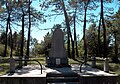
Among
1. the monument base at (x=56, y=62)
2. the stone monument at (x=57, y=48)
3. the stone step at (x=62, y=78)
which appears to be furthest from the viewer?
the stone monument at (x=57, y=48)

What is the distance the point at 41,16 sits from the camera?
32.3 metres

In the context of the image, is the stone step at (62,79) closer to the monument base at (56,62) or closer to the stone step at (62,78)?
the stone step at (62,78)

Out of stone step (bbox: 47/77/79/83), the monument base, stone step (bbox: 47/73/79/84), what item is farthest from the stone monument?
stone step (bbox: 47/77/79/83)

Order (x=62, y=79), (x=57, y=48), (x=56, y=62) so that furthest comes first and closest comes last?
(x=57, y=48) → (x=56, y=62) → (x=62, y=79)

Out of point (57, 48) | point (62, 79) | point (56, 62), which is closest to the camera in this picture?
point (62, 79)

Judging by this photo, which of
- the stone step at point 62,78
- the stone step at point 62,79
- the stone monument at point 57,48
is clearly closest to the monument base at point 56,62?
the stone monument at point 57,48

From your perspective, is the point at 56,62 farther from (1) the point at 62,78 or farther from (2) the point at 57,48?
(1) the point at 62,78

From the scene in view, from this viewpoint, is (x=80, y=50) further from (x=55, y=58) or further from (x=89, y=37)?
(x=55, y=58)

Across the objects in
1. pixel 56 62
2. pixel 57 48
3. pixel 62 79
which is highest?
pixel 57 48

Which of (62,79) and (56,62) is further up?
(56,62)

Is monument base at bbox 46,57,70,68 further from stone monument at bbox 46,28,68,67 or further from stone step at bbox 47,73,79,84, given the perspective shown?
stone step at bbox 47,73,79,84

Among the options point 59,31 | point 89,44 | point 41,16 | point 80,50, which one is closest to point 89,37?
point 89,44

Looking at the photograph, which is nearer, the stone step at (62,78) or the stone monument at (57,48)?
the stone step at (62,78)

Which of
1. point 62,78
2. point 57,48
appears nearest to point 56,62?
point 57,48
